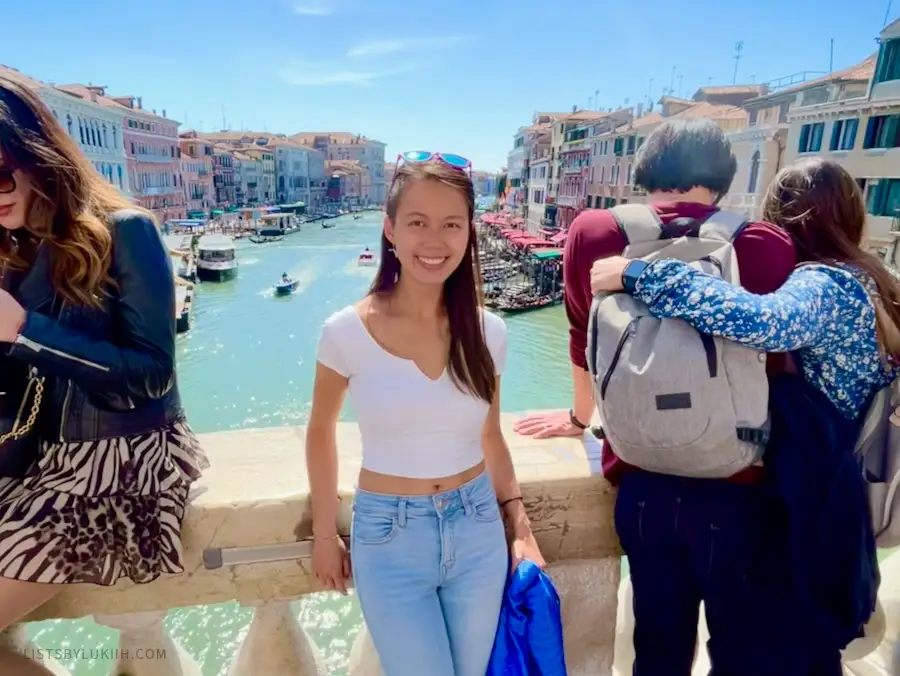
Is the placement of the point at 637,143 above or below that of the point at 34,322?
above

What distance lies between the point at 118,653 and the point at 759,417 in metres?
1.56

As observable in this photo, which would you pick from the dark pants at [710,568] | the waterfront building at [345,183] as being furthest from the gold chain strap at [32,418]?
the waterfront building at [345,183]

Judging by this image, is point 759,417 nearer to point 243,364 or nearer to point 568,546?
point 568,546

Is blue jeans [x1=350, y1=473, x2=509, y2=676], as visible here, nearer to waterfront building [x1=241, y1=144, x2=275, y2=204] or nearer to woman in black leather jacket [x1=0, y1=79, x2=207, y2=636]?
woman in black leather jacket [x1=0, y1=79, x2=207, y2=636]

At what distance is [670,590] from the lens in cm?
138

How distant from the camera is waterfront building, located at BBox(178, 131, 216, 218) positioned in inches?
2085

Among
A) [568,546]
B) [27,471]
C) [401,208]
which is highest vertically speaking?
[401,208]

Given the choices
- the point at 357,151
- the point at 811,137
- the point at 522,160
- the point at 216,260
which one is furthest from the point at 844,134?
the point at 357,151

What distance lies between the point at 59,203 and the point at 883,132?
65.9 feet

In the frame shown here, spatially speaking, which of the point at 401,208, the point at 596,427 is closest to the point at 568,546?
the point at 596,427

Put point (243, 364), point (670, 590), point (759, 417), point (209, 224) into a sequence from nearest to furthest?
point (759, 417), point (670, 590), point (243, 364), point (209, 224)

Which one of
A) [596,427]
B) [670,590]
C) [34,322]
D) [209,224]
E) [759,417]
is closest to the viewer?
[34,322]

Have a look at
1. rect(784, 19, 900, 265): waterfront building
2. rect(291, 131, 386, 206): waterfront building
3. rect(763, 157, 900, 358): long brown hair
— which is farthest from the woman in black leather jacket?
rect(291, 131, 386, 206): waterfront building

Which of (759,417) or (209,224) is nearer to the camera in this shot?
(759,417)
